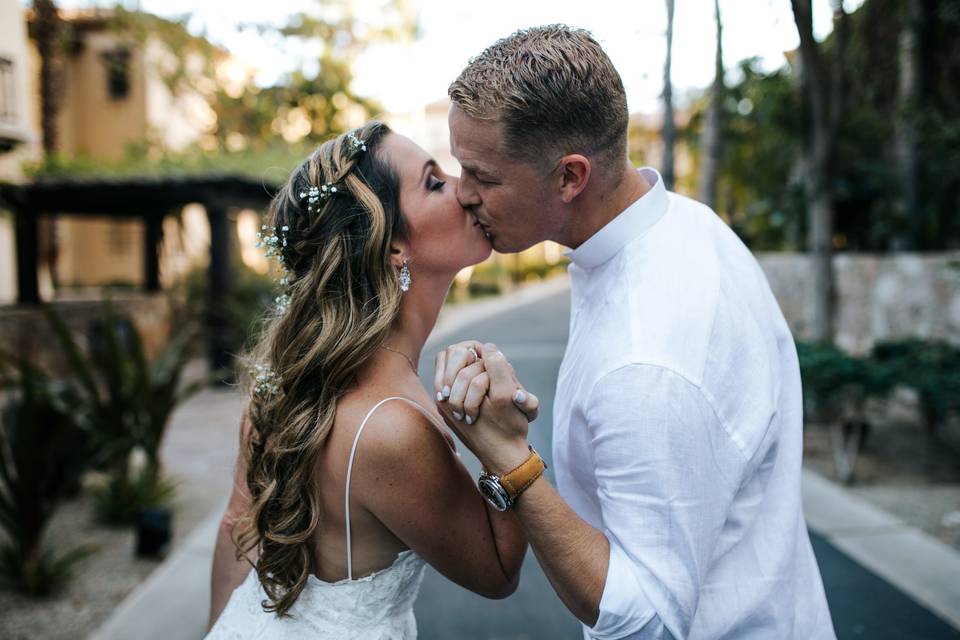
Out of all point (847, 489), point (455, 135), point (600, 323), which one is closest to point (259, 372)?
point (455, 135)

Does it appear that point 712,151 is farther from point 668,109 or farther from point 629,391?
point 629,391

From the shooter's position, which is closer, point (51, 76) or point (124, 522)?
point (124, 522)

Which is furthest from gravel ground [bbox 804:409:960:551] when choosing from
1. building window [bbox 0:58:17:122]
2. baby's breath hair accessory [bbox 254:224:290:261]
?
building window [bbox 0:58:17:122]

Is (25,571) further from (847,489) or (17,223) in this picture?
(17,223)

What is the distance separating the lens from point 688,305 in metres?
1.46

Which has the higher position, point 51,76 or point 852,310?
point 51,76

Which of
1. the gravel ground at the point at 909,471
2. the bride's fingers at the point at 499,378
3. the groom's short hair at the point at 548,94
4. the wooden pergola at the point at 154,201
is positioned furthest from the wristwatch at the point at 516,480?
the wooden pergola at the point at 154,201

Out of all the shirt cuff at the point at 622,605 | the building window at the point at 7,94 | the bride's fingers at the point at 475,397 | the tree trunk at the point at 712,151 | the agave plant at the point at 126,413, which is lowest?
the agave plant at the point at 126,413

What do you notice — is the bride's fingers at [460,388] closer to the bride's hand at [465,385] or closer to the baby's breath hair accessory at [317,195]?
the bride's hand at [465,385]

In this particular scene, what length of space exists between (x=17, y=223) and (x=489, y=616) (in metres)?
13.4

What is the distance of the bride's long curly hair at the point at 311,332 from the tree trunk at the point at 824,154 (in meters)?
5.96

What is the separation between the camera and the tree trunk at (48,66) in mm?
15680

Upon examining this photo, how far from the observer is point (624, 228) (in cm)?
165

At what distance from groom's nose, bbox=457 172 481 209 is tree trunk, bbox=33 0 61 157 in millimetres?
16933
